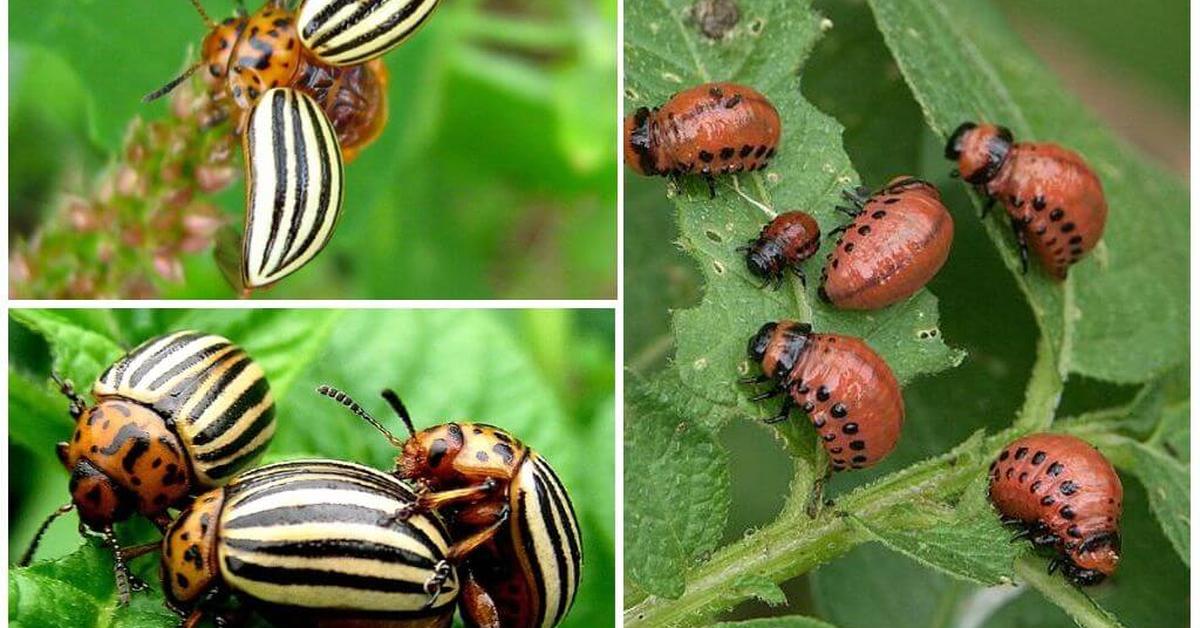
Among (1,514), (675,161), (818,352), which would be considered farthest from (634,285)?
(1,514)

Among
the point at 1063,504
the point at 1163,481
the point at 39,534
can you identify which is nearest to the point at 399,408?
the point at 39,534

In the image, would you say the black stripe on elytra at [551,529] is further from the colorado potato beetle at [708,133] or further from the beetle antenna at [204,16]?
the beetle antenna at [204,16]

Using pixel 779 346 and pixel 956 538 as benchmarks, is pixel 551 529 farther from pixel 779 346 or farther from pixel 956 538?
pixel 956 538

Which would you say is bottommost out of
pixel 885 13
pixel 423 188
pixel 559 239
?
pixel 559 239

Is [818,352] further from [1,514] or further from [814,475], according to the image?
[1,514]

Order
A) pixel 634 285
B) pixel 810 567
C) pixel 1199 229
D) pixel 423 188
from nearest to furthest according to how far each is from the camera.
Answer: pixel 810 567
pixel 634 285
pixel 1199 229
pixel 423 188

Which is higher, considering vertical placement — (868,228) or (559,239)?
(868,228)

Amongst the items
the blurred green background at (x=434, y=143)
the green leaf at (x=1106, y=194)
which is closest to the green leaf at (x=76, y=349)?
the blurred green background at (x=434, y=143)
